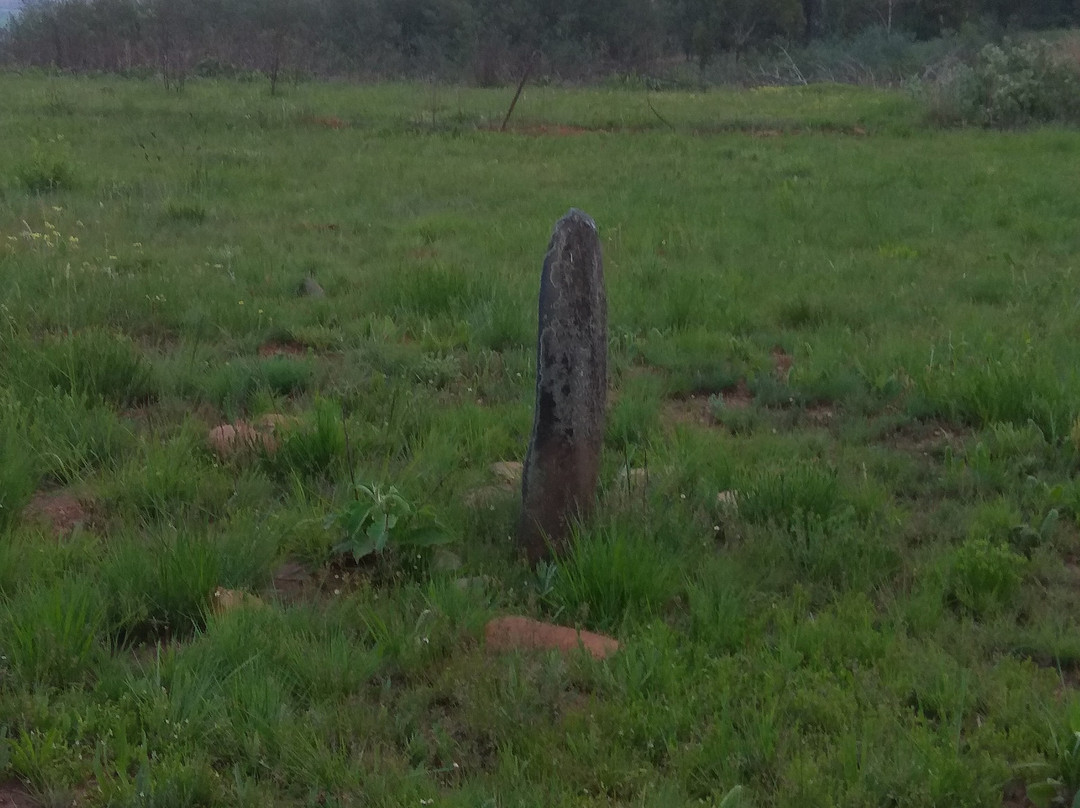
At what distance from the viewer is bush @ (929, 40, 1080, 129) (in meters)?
18.1

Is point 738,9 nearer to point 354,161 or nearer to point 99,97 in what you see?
point 99,97

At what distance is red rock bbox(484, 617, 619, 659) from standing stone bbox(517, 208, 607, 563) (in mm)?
472

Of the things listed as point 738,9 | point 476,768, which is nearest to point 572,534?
point 476,768

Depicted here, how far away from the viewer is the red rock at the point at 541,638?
11.4 feet

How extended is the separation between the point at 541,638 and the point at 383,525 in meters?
0.78

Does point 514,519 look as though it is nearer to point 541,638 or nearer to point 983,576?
point 541,638

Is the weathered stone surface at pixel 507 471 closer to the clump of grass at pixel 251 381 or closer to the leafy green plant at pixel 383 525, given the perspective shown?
the leafy green plant at pixel 383 525

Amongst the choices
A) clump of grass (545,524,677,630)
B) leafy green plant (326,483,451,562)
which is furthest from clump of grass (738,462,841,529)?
leafy green plant (326,483,451,562)

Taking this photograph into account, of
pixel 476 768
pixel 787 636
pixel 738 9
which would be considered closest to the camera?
pixel 476 768

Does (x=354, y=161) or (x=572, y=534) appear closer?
(x=572, y=534)

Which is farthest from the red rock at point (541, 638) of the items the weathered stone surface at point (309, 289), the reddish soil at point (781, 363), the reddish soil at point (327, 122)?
the reddish soil at point (327, 122)

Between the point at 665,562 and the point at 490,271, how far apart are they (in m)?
4.75

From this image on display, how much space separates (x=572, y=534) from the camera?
13.2ft

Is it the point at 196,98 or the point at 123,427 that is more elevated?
the point at 196,98
